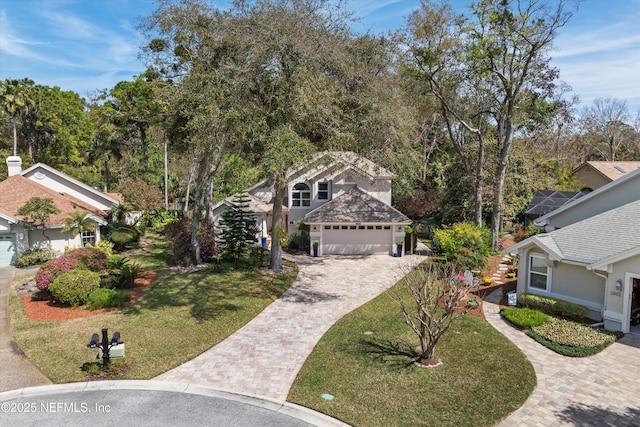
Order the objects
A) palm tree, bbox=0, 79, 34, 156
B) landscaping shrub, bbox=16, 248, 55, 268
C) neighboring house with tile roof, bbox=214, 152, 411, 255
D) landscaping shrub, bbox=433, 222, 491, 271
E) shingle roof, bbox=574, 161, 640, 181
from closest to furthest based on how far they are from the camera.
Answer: landscaping shrub, bbox=433, 222, 491, 271 → landscaping shrub, bbox=16, 248, 55, 268 → neighboring house with tile roof, bbox=214, 152, 411, 255 → shingle roof, bbox=574, 161, 640, 181 → palm tree, bbox=0, 79, 34, 156

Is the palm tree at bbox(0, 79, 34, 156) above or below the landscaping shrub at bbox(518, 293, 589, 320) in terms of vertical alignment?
above

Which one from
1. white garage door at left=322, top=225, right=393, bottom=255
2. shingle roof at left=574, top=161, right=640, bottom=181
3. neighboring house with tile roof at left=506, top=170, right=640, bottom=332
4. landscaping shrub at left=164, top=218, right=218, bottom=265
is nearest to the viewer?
neighboring house with tile roof at left=506, top=170, right=640, bottom=332

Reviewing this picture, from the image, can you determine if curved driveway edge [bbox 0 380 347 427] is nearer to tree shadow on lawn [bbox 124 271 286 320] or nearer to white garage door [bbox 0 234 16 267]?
tree shadow on lawn [bbox 124 271 286 320]

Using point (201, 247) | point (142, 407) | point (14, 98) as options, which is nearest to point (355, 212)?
point (201, 247)

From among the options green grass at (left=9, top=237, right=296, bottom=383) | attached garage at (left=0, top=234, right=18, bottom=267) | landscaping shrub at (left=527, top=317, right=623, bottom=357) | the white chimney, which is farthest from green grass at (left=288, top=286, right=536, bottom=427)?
the white chimney

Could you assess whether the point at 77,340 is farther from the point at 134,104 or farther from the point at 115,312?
the point at 134,104

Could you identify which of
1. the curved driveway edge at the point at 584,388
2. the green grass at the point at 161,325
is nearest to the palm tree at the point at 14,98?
the green grass at the point at 161,325

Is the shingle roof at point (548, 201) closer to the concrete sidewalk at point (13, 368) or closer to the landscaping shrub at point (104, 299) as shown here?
the landscaping shrub at point (104, 299)
